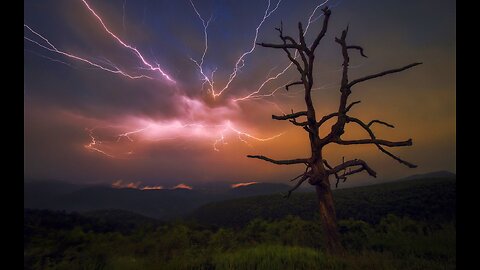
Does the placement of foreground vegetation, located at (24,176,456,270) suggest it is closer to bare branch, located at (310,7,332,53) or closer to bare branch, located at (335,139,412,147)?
bare branch, located at (335,139,412,147)

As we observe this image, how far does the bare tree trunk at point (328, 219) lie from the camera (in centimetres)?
858

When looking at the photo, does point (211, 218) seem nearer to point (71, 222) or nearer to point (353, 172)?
point (71, 222)

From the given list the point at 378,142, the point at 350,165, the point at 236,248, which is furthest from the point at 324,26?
the point at 236,248

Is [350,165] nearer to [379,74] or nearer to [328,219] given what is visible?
[328,219]

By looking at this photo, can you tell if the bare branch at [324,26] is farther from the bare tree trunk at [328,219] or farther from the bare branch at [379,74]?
the bare tree trunk at [328,219]

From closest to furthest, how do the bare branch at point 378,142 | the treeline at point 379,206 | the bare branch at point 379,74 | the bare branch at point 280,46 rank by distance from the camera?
1. the bare branch at point 378,142
2. the bare branch at point 379,74
3. the bare branch at point 280,46
4. the treeline at point 379,206

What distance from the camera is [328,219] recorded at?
349 inches

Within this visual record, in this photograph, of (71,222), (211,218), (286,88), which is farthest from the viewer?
(211,218)

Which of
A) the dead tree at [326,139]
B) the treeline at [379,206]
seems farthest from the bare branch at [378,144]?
the treeline at [379,206]

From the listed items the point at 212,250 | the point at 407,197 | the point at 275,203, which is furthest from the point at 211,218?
the point at 212,250

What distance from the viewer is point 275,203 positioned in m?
29.1

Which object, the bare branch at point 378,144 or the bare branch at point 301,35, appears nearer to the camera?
the bare branch at point 378,144

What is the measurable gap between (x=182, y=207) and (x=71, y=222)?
52.3 meters
